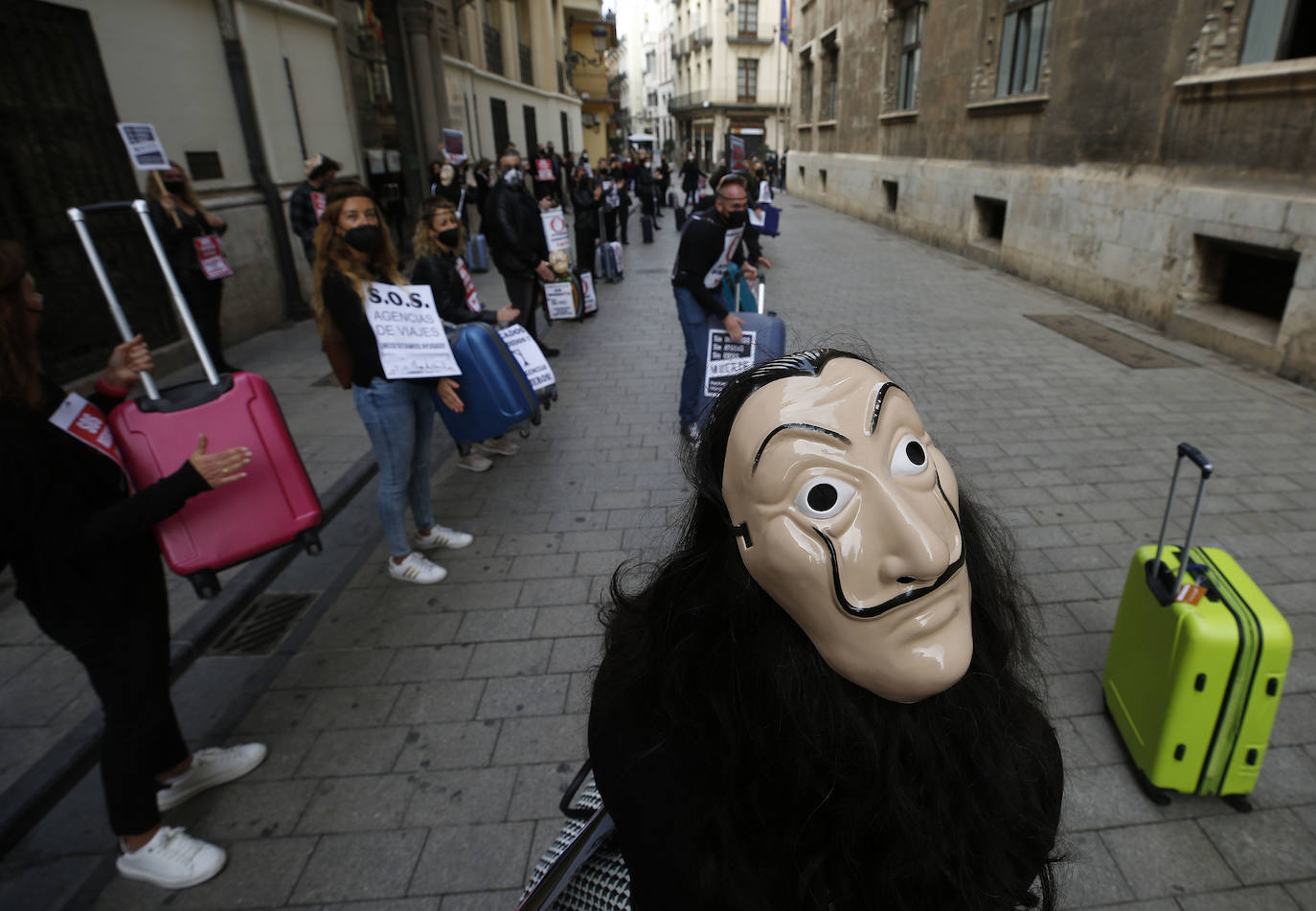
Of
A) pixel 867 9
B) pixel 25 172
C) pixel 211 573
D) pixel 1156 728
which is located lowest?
pixel 1156 728

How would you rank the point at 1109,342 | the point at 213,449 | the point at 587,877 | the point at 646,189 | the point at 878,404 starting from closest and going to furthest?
Answer: the point at 878,404
the point at 587,877
the point at 213,449
the point at 1109,342
the point at 646,189

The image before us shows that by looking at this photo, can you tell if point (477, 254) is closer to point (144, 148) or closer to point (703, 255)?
point (144, 148)

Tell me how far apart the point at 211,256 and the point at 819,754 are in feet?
24.7

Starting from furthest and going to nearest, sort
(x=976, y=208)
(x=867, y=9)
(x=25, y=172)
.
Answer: (x=867, y=9)
(x=976, y=208)
(x=25, y=172)

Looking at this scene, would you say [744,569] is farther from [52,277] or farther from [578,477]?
[52,277]

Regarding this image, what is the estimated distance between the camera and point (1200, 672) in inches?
94.7

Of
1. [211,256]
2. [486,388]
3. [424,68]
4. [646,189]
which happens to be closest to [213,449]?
[486,388]

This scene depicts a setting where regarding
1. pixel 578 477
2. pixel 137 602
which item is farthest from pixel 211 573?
pixel 578 477

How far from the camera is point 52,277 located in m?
6.45

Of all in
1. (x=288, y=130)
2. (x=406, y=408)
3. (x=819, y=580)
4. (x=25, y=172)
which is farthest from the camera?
(x=288, y=130)

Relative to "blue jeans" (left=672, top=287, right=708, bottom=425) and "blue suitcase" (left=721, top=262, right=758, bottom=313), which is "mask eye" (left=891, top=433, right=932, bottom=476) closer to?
"blue jeans" (left=672, top=287, right=708, bottom=425)

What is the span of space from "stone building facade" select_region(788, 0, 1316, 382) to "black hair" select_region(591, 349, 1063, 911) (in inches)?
305

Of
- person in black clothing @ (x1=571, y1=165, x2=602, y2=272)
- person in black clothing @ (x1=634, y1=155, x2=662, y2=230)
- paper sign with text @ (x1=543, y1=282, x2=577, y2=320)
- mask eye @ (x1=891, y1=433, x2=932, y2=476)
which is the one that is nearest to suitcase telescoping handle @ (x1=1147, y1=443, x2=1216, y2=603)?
mask eye @ (x1=891, y1=433, x2=932, y2=476)

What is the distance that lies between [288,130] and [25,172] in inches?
165
